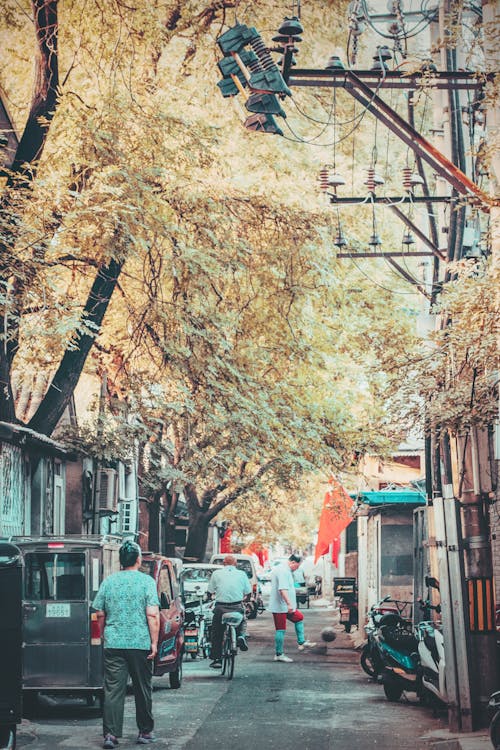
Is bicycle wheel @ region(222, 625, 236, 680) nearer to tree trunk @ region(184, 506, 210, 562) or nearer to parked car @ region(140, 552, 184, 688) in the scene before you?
parked car @ region(140, 552, 184, 688)

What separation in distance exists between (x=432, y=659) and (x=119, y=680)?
4141 mm

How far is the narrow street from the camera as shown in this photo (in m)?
10.5

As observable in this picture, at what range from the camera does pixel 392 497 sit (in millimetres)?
21859

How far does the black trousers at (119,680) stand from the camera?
9.91m

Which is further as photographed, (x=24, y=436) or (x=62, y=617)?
(x=24, y=436)

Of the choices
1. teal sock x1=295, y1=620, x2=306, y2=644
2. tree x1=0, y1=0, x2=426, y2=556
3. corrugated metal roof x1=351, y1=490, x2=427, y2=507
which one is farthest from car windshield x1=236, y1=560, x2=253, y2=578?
teal sock x1=295, y1=620, x2=306, y2=644

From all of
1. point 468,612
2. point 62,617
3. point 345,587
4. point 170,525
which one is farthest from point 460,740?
point 170,525

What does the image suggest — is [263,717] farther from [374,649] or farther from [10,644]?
[10,644]

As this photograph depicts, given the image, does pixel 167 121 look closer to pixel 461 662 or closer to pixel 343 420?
pixel 461 662

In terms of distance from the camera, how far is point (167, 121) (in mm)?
14258

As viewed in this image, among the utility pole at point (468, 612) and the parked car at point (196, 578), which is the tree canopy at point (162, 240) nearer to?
the utility pole at point (468, 612)

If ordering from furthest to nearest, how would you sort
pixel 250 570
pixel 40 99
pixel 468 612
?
pixel 250 570
pixel 40 99
pixel 468 612

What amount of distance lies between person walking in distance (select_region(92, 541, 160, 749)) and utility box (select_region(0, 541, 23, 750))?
1.25m

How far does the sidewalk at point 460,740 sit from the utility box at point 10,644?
160 inches
